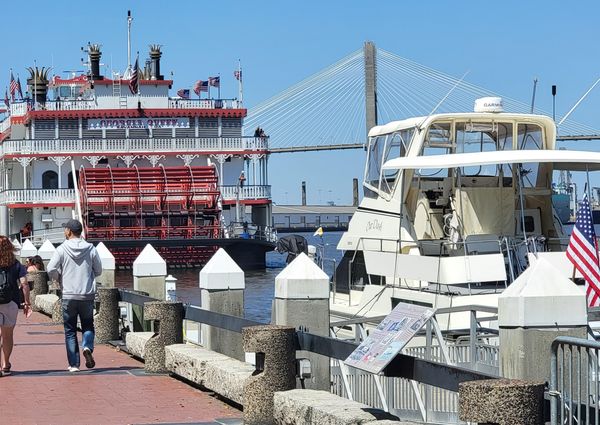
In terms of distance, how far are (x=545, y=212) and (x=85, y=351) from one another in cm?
925

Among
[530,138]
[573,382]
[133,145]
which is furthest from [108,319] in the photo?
[133,145]

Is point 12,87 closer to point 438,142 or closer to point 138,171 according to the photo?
point 138,171

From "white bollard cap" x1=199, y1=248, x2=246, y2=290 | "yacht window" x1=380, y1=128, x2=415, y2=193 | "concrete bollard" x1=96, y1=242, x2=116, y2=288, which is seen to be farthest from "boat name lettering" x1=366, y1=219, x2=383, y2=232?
"white bollard cap" x1=199, y1=248, x2=246, y2=290

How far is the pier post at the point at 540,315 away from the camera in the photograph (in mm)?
6805

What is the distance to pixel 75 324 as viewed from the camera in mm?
13445

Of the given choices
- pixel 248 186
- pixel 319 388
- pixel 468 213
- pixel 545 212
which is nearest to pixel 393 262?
pixel 468 213

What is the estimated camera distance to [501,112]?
1995cm

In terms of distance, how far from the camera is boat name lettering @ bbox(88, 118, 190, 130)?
208 ft

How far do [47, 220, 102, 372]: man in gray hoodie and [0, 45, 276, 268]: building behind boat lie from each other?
41.3 metres

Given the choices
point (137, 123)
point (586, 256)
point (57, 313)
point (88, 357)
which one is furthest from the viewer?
point (137, 123)

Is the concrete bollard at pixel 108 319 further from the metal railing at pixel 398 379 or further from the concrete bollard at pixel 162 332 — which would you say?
the metal railing at pixel 398 379

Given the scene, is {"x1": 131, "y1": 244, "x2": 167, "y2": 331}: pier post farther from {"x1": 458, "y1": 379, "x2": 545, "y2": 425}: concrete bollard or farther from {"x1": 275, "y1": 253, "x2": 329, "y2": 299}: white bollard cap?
{"x1": 458, "y1": 379, "x2": 545, "y2": 425}: concrete bollard

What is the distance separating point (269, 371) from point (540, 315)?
139 inches

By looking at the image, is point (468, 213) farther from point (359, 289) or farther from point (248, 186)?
point (248, 186)
